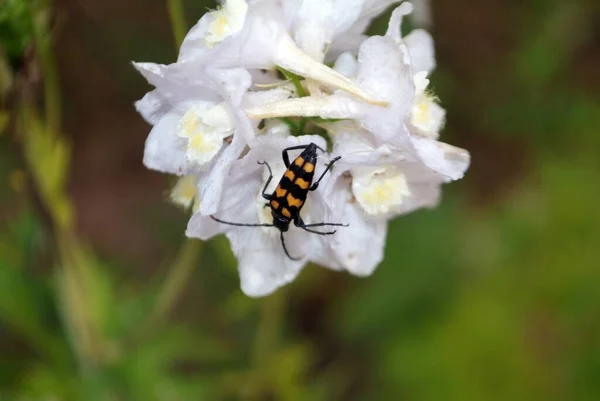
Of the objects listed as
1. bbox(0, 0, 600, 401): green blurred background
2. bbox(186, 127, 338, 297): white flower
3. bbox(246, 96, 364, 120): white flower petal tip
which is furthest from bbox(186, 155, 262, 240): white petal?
bbox(0, 0, 600, 401): green blurred background

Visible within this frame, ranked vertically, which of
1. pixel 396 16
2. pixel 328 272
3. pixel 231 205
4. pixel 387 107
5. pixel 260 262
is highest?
pixel 396 16

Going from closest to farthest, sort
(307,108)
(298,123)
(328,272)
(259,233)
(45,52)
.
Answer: (307,108), (298,123), (259,233), (45,52), (328,272)

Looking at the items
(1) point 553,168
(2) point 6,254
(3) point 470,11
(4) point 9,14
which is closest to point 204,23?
(4) point 9,14

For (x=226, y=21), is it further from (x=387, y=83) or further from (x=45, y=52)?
(x=45, y=52)

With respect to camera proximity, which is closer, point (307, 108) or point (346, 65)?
point (307, 108)

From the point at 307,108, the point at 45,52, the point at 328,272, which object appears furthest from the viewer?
the point at 328,272

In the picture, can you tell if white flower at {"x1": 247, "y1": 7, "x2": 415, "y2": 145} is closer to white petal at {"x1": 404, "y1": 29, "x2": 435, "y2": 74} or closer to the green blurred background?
white petal at {"x1": 404, "y1": 29, "x2": 435, "y2": 74}

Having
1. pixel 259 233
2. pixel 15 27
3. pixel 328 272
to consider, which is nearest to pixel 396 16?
pixel 259 233

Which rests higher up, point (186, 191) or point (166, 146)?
point (166, 146)
